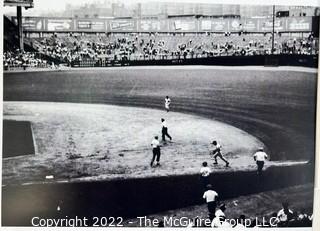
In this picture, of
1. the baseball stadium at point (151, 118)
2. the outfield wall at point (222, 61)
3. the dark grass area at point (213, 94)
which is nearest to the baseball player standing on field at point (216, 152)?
the baseball stadium at point (151, 118)

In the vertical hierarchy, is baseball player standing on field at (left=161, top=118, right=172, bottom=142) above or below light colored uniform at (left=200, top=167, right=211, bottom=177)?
above

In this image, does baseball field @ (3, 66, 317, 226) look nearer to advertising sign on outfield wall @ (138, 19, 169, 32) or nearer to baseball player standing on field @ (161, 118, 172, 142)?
baseball player standing on field @ (161, 118, 172, 142)

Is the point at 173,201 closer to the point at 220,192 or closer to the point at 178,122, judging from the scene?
the point at 220,192

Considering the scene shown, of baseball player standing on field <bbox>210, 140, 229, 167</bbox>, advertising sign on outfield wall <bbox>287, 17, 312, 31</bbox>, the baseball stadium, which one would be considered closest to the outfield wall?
the baseball stadium

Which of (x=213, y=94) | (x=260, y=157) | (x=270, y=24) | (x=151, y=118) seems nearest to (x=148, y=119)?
(x=151, y=118)

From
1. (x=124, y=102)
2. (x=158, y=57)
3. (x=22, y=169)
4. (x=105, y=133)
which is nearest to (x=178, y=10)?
(x=158, y=57)

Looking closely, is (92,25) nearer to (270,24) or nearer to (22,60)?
(22,60)
